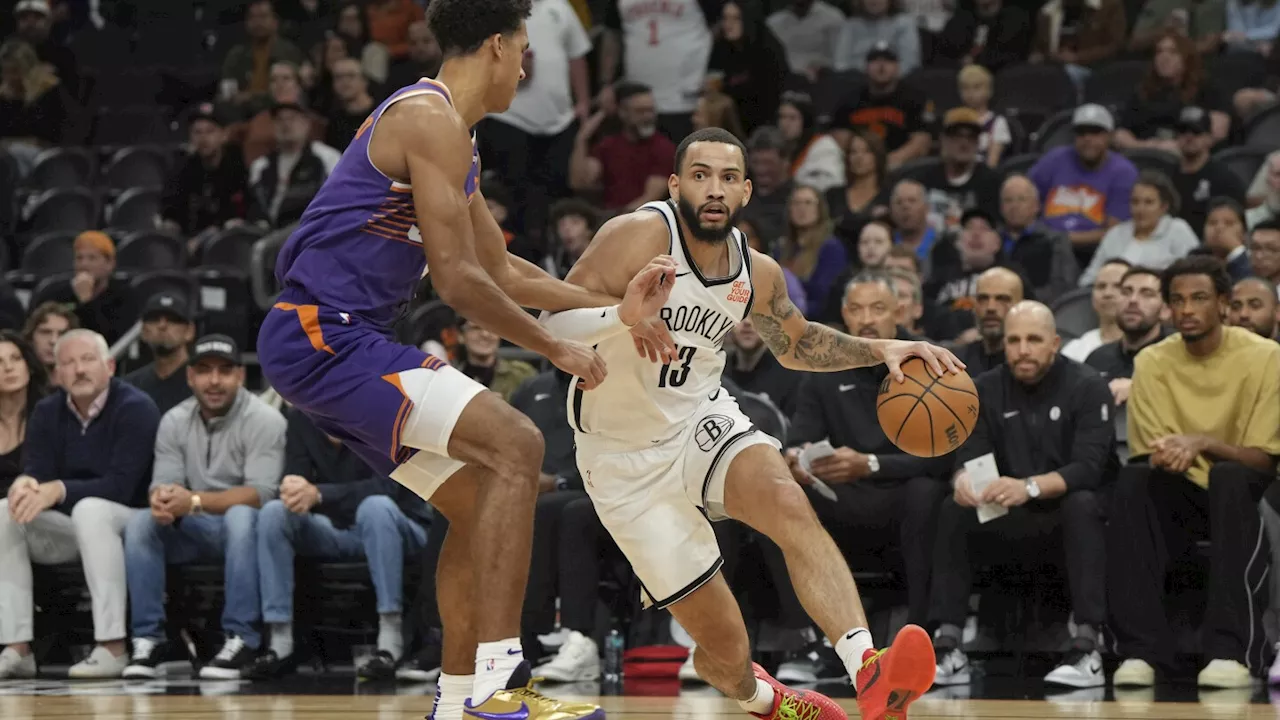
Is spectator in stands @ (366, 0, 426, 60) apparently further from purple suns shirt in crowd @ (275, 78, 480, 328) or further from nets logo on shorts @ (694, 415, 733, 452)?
purple suns shirt in crowd @ (275, 78, 480, 328)

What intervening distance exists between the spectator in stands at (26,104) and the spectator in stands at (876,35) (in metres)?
Answer: 7.03

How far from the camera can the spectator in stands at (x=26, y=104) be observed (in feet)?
48.0

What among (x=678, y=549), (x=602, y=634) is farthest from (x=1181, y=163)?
(x=678, y=549)

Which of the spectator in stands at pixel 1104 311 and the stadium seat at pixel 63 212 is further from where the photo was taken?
the stadium seat at pixel 63 212

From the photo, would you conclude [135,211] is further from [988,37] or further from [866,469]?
[866,469]

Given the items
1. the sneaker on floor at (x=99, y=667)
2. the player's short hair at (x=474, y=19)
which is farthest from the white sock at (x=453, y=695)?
the sneaker on floor at (x=99, y=667)

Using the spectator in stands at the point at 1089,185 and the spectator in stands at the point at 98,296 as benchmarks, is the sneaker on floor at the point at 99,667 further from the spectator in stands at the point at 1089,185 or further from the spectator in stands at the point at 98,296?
the spectator in stands at the point at 1089,185

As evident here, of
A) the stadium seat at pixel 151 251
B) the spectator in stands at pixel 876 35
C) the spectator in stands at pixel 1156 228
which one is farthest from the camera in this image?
the spectator in stands at pixel 876 35

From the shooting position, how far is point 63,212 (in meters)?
13.3

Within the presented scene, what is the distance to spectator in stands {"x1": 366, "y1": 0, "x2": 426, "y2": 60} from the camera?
46.8 ft

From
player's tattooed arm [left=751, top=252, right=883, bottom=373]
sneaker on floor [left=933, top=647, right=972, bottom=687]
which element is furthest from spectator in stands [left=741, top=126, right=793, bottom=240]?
player's tattooed arm [left=751, top=252, right=883, bottom=373]

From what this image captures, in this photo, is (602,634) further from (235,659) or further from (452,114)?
(452,114)

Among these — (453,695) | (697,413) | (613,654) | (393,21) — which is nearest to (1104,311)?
(613,654)

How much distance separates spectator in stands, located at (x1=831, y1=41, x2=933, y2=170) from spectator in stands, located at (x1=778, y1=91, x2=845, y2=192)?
21 cm
